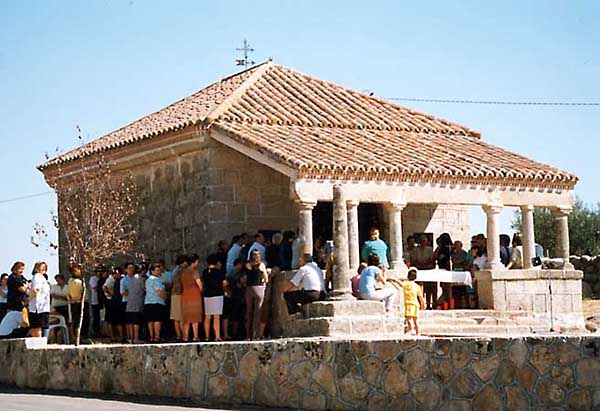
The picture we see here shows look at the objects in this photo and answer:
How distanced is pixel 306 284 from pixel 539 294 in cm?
613

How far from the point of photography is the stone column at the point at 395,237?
21.0 m

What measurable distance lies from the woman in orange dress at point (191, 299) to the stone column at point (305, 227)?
78.6 inches

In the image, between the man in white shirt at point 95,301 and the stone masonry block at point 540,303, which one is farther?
the stone masonry block at point 540,303

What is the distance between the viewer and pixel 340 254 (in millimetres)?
17438

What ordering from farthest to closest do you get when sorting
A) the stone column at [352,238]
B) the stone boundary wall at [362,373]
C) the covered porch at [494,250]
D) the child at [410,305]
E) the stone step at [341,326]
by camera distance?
1. the stone column at [352,238]
2. the covered porch at [494,250]
3. the child at [410,305]
4. the stone step at [341,326]
5. the stone boundary wall at [362,373]

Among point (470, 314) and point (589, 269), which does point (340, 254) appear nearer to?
point (470, 314)

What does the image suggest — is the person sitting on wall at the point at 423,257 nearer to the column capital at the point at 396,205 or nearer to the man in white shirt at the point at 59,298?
the column capital at the point at 396,205

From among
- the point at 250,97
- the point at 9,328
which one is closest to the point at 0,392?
the point at 9,328

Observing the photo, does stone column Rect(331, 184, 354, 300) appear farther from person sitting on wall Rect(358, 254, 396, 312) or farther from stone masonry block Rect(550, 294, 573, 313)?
stone masonry block Rect(550, 294, 573, 313)

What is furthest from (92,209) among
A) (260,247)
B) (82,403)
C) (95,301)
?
(82,403)

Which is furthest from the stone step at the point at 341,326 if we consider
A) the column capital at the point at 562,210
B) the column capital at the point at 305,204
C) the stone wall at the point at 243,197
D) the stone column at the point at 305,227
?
the column capital at the point at 562,210

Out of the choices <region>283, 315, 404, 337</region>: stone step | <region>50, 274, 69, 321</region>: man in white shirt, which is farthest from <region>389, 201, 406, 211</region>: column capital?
<region>50, 274, 69, 321</region>: man in white shirt

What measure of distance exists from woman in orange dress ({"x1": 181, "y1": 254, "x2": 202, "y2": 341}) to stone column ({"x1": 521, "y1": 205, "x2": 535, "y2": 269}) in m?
7.22

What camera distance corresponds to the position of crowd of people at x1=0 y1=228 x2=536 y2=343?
17.5m
